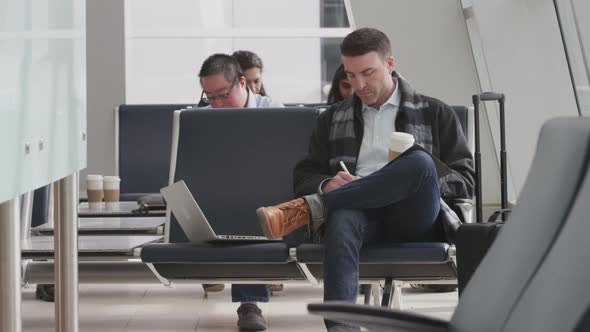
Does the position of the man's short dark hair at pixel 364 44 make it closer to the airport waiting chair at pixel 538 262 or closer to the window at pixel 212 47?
the airport waiting chair at pixel 538 262

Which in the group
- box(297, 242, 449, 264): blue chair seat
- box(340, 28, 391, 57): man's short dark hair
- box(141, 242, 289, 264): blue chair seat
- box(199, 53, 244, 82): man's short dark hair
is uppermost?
box(199, 53, 244, 82): man's short dark hair

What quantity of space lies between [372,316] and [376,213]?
190 centimetres

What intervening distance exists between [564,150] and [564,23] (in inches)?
158

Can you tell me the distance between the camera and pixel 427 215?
355 cm

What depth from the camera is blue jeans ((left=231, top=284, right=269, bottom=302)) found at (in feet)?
14.1

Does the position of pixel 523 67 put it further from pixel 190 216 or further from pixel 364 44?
pixel 190 216

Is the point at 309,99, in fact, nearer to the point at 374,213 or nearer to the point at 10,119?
the point at 374,213

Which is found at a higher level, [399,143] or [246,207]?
[399,143]

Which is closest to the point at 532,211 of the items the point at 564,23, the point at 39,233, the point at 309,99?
the point at 39,233

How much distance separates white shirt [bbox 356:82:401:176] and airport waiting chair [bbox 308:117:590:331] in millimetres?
1923

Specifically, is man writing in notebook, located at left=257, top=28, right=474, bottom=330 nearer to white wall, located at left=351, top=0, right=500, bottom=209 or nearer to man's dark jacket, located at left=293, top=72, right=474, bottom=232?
man's dark jacket, located at left=293, top=72, right=474, bottom=232

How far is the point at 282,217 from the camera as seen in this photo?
3.46m

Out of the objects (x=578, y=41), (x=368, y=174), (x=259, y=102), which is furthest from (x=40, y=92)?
(x=578, y=41)

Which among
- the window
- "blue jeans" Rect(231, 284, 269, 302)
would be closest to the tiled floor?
"blue jeans" Rect(231, 284, 269, 302)
